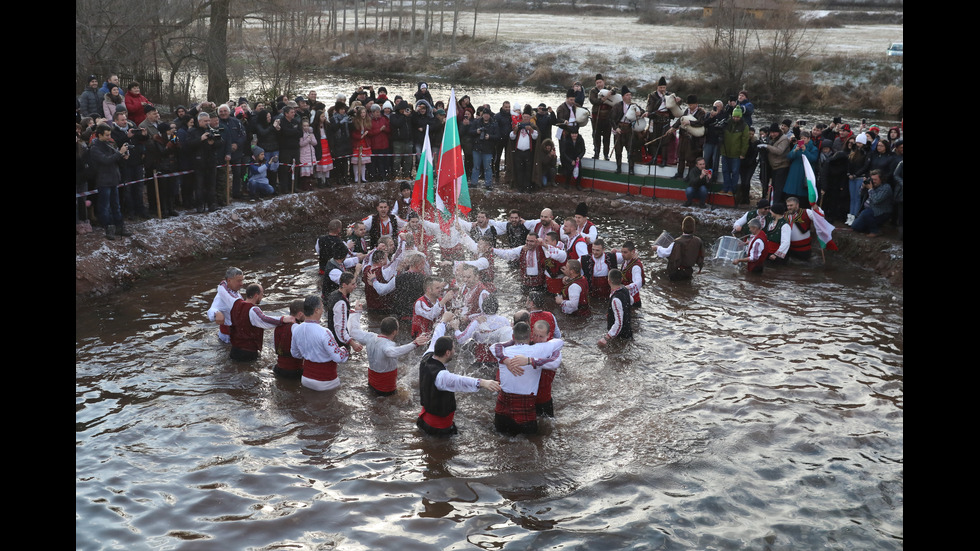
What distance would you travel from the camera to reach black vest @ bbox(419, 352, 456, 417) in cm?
835

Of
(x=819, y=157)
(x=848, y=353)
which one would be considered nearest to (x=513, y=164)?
(x=819, y=157)

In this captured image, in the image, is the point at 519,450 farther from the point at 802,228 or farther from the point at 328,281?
the point at 802,228

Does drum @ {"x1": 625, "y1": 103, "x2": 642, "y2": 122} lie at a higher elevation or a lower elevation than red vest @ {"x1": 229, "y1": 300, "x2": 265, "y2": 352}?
higher

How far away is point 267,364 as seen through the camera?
10.4 m

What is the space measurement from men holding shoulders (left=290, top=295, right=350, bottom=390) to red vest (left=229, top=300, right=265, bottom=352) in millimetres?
850

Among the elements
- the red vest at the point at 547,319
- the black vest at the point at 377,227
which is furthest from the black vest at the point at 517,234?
the red vest at the point at 547,319

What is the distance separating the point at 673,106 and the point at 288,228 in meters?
9.63

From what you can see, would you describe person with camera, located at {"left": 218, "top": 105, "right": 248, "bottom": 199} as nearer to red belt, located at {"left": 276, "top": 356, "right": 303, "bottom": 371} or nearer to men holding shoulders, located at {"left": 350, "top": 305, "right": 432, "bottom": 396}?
red belt, located at {"left": 276, "top": 356, "right": 303, "bottom": 371}

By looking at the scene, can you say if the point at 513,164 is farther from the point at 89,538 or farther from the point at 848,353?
the point at 89,538

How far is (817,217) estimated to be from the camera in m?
14.9

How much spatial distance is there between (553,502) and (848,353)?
588cm

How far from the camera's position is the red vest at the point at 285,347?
9.75 meters

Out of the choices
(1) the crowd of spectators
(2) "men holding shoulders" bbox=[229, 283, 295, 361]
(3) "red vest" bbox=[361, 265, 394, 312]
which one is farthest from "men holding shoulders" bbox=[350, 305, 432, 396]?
(1) the crowd of spectators

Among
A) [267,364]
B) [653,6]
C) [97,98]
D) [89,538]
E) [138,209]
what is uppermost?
[653,6]
